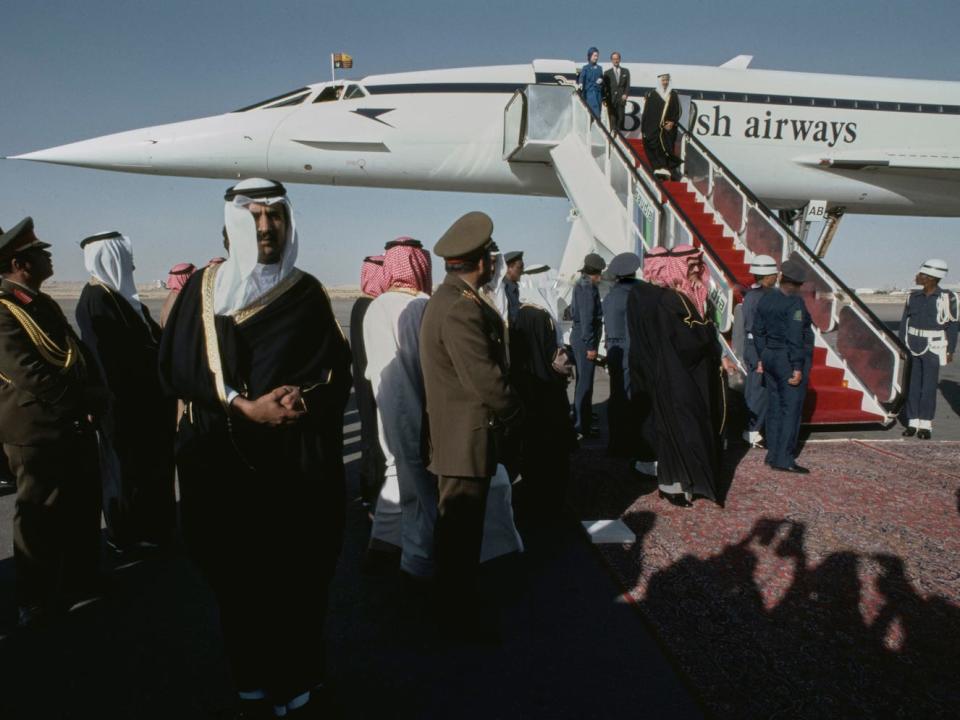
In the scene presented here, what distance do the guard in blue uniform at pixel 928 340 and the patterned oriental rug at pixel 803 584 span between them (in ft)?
5.32

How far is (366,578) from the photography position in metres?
3.16

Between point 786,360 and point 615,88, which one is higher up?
point 615,88

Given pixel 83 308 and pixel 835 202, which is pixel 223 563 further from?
pixel 835 202

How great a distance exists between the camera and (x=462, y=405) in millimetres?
2492

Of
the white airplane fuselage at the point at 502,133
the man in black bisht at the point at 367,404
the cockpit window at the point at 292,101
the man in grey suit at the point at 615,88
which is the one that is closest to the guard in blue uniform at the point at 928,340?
the man in black bisht at the point at 367,404

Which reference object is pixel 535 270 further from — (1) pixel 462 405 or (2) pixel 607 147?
(2) pixel 607 147

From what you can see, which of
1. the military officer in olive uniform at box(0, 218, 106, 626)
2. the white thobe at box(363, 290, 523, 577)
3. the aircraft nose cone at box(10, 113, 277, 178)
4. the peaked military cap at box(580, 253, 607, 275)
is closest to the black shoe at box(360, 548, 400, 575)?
the white thobe at box(363, 290, 523, 577)

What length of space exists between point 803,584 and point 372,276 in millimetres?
3149

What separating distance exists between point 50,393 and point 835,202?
48.1ft

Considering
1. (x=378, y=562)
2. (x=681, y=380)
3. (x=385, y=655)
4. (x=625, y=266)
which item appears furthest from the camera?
(x=625, y=266)

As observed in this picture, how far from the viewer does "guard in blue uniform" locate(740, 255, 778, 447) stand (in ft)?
19.2

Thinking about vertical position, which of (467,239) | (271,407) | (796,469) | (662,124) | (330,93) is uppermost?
(330,93)

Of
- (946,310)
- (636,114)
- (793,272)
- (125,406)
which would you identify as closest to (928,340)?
(946,310)

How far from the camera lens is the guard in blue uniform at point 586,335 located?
20.5 ft
